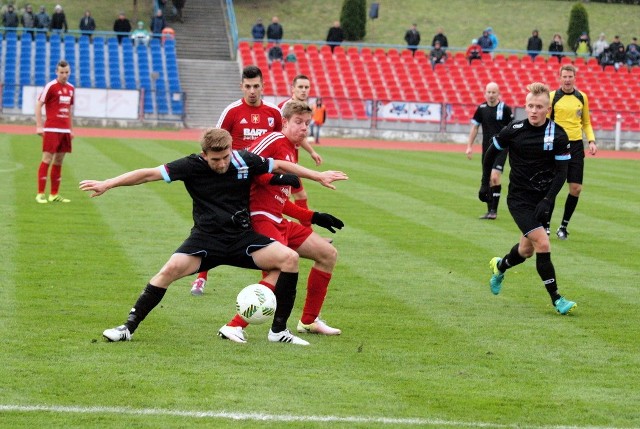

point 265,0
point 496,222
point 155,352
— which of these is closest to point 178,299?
point 155,352

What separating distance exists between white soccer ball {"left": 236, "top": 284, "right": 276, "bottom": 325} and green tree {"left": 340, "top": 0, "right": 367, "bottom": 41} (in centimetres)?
4815

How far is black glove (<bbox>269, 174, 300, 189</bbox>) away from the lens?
8266 millimetres

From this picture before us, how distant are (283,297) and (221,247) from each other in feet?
2.04

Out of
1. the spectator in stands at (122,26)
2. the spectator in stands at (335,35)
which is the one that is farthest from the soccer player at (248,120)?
the spectator in stands at (335,35)

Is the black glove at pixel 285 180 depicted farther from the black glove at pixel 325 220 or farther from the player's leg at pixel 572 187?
the player's leg at pixel 572 187

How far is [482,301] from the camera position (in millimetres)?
10500

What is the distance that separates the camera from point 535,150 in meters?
10.4

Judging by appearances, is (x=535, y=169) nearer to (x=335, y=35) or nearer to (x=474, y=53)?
(x=474, y=53)

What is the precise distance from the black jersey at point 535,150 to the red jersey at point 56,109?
904 cm

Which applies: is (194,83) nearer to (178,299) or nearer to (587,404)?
(178,299)

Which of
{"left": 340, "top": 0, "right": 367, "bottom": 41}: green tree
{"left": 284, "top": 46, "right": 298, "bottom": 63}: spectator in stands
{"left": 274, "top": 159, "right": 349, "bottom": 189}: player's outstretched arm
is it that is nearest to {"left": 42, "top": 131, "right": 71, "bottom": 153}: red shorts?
{"left": 274, "top": 159, "right": 349, "bottom": 189}: player's outstretched arm

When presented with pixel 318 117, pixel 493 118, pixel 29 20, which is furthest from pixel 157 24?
pixel 493 118

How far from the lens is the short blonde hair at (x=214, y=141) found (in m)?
7.97

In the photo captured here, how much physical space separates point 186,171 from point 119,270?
362 centimetres
